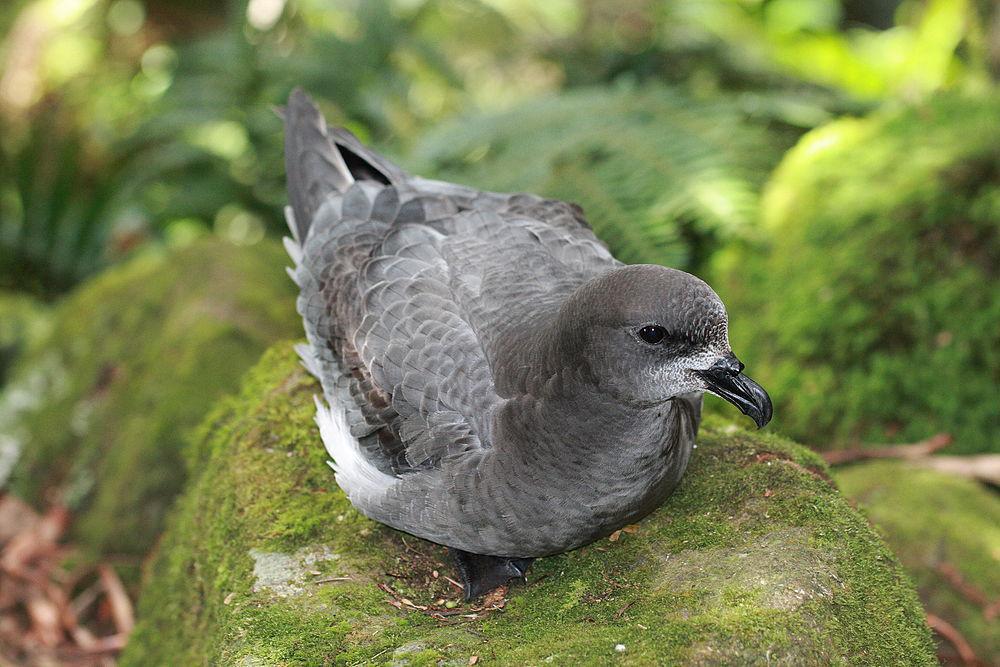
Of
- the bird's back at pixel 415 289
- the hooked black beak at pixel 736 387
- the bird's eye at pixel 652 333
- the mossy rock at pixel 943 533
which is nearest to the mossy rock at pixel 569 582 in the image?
the bird's back at pixel 415 289

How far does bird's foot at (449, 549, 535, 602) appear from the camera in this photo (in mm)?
3562

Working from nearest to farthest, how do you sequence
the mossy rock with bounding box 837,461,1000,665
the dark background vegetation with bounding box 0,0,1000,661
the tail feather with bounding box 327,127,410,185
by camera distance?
1. the mossy rock with bounding box 837,461,1000,665
2. the tail feather with bounding box 327,127,410,185
3. the dark background vegetation with bounding box 0,0,1000,661

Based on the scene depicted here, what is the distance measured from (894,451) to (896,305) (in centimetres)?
83

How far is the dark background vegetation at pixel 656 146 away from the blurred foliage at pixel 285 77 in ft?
0.10

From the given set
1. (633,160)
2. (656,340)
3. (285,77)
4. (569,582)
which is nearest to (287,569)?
(569,582)

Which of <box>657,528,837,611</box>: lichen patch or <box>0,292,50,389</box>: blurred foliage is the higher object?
<box>657,528,837,611</box>: lichen patch

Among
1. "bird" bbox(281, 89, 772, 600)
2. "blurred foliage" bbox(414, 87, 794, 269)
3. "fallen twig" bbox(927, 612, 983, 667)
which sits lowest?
"fallen twig" bbox(927, 612, 983, 667)

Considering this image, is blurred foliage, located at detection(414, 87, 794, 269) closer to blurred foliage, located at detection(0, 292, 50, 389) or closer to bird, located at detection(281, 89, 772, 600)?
bird, located at detection(281, 89, 772, 600)

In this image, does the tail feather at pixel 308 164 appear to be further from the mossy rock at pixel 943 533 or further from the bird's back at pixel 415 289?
the mossy rock at pixel 943 533

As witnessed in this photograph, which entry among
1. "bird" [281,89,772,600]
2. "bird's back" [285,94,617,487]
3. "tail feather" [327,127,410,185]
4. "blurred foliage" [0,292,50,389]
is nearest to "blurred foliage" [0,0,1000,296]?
"blurred foliage" [0,292,50,389]

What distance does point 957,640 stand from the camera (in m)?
4.37

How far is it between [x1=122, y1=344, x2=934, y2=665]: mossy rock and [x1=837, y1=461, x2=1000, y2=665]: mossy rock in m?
1.09

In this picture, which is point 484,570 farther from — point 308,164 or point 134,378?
point 134,378

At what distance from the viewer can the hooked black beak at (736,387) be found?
3.02 m
